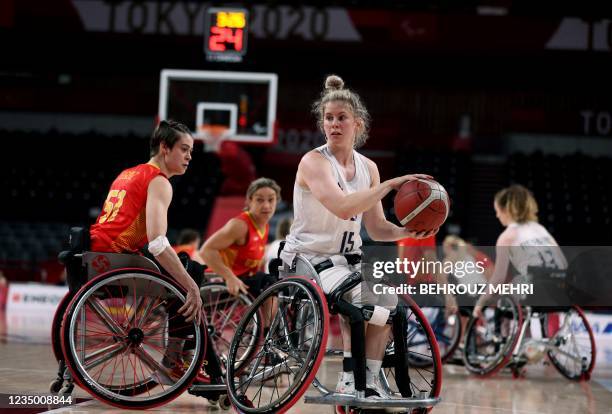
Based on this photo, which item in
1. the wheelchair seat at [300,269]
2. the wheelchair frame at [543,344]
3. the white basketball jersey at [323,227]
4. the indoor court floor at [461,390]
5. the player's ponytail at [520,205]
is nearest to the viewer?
the wheelchair seat at [300,269]

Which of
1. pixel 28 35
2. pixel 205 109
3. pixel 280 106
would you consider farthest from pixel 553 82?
pixel 28 35

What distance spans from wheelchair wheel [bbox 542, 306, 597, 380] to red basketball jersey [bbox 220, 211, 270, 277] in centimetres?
234

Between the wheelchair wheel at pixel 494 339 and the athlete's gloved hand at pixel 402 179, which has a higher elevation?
the athlete's gloved hand at pixel 402 179

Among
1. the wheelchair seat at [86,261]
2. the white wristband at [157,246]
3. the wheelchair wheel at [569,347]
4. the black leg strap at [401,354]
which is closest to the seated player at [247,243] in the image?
the wheelchair seat at [86,261]

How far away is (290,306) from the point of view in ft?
11.6

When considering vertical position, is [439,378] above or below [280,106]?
below

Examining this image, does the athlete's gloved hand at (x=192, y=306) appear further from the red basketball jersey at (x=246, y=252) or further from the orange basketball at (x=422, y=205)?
the red basketball jersey at (x=246, y=252)

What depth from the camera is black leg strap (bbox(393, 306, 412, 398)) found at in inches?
139

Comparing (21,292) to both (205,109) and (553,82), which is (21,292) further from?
(553,82)

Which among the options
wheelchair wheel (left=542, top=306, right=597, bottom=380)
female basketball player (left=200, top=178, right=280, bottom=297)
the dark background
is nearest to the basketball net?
the dark background

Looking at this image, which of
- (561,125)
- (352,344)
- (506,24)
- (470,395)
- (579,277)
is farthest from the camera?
(561,125)

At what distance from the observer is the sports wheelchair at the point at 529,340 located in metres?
6.16

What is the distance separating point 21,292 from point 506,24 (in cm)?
994

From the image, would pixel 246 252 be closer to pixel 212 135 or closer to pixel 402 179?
pixel 402 179
